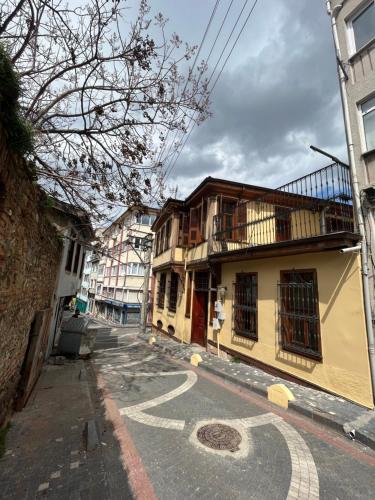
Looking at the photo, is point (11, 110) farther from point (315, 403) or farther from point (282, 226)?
point (282, 226)

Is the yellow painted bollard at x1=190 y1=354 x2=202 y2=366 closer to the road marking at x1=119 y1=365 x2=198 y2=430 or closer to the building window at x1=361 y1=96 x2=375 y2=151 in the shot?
the road marking at x1=119 y1=365 x2=198 y2=430

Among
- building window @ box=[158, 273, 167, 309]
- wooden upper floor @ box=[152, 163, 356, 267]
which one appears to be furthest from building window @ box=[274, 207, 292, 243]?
building window @ box=[158, 273, 167, 309]

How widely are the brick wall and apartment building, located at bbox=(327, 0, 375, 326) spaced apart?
20.2ft

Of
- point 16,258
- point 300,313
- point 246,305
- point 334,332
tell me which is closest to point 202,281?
point 246,305

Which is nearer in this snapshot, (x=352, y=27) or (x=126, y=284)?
(x=352, y=27)

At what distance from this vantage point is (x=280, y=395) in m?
5.03

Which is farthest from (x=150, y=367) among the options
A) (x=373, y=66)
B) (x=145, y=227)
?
(x=145, y=227)

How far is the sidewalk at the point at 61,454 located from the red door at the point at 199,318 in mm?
6417

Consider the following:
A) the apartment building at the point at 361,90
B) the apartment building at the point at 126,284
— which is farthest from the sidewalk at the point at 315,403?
the apartment building at the point at 126,284

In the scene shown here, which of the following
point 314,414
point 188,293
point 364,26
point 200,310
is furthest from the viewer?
point 188,293

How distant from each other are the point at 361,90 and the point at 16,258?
319 inches

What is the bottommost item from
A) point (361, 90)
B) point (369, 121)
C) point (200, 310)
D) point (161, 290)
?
point (200, 310)

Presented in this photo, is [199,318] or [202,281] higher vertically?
[202,281]

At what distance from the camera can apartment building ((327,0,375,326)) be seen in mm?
5184
